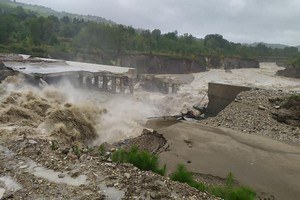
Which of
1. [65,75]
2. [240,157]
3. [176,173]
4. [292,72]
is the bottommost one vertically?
[292,72]

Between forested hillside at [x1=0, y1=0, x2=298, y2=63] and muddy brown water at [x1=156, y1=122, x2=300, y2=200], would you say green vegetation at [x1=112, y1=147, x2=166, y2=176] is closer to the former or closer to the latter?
muddy brown water at [x1=156, y1=122, x2=300, y2=200]

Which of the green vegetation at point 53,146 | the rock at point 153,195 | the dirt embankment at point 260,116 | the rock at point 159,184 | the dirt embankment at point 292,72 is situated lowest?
the dirt embankment at point 292,72

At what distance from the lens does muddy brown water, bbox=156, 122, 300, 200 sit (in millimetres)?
15570

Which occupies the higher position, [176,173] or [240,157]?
[176,173]

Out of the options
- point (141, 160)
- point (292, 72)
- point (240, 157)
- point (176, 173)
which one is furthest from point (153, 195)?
point (292, 72)

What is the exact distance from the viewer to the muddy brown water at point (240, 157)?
15.6 meters

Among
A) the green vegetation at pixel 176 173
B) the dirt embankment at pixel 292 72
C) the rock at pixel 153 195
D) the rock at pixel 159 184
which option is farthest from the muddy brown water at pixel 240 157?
the dirt embankment at pixel 292 72

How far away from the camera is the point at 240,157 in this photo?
60.1 ft

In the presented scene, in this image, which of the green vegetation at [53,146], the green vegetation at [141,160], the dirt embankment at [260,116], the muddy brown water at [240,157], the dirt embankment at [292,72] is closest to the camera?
the green vegetation at [141,160]

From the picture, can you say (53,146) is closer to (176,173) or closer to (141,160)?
(141,160)

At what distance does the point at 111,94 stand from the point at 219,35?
89.5 m

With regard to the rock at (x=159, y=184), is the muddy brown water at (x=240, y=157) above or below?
below

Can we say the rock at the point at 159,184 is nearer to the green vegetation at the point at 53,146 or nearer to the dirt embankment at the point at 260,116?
the green vegetation at the point at 53,146

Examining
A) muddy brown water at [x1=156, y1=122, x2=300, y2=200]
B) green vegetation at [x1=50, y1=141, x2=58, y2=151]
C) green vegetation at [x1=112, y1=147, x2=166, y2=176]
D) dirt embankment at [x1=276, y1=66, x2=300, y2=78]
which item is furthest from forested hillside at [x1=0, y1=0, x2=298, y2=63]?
green vegetation at [x1=112, y1=147, x2=166, y2=176]
